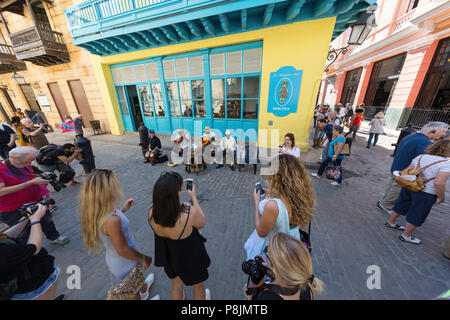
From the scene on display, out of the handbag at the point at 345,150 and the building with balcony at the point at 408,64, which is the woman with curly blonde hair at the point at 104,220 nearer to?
the handbag at the point at 345,150

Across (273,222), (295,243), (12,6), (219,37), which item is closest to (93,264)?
(273,222)

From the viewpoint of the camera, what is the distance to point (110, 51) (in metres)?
8.67

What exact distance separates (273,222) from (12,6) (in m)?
20.4

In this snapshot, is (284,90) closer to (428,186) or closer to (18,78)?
(428,186)

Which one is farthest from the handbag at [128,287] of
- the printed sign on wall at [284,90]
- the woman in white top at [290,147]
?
the printed sign on wall at [284,90]

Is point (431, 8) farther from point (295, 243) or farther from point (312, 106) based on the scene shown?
point (295, 243)

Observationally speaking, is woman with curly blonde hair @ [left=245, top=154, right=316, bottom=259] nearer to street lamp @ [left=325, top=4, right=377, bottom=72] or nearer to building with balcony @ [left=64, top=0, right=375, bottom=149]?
building with balcony @ [left=64, top=0, right=375, bottom=149]

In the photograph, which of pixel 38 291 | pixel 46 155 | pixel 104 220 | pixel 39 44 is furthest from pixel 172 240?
pixel 39 44

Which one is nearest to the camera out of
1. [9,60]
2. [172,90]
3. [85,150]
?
[85,150]

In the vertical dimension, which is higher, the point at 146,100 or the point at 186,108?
the point at 146,100

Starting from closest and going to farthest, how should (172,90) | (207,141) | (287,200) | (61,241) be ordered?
1. (287,200)
2. (61,241)
3. (207,141)
4. (172,90)

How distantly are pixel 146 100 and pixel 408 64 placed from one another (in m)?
15.2

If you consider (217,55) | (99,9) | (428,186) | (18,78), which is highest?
(99,9)

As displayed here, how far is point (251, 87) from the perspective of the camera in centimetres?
713
